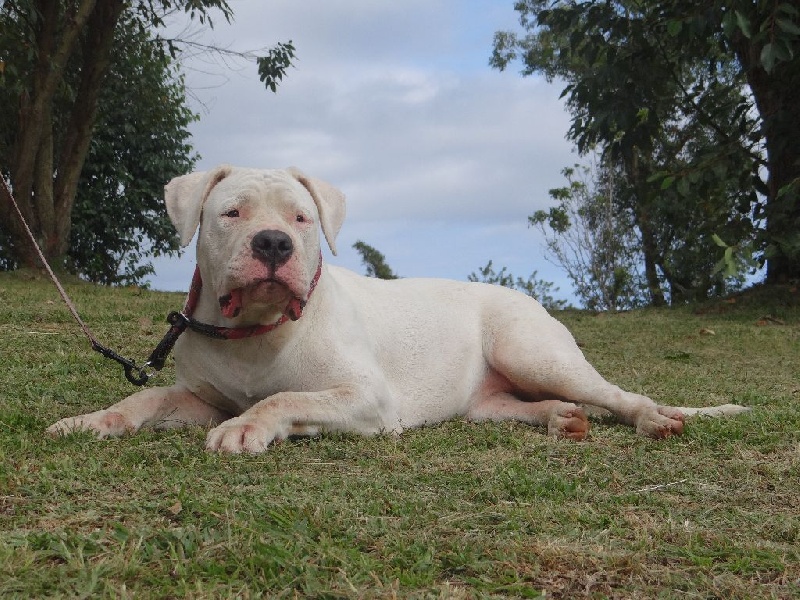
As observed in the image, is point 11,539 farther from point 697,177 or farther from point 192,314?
point 697,177

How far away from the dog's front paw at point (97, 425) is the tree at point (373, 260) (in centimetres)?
1082

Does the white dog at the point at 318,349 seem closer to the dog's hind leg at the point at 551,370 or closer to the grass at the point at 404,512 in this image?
the dog's hind leg at the point at 551,370

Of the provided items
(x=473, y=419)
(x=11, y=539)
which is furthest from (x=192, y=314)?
(x=11, y=539)

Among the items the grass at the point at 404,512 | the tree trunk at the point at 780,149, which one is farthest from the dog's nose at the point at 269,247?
the tree trunk at the point at 780,149

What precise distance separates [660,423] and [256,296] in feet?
5.83

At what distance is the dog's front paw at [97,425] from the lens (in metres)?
3.32

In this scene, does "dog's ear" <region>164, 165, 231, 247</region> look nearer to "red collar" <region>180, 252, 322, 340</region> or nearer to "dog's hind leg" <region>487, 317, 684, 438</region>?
"red collar" <region>180, 252, 322, 340</region>

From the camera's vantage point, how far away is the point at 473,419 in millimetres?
4363

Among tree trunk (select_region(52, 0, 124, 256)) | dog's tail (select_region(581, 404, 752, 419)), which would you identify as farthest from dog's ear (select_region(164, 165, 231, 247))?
tree trunk (select_region(52, 0, 124, 256))

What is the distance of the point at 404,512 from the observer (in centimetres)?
247

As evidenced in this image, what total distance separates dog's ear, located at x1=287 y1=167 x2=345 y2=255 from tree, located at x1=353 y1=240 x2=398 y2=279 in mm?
10350

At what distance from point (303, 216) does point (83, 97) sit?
35.8 feet

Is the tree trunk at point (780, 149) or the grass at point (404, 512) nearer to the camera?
the grass at point (404, 512)

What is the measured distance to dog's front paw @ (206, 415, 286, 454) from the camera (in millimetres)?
3102
